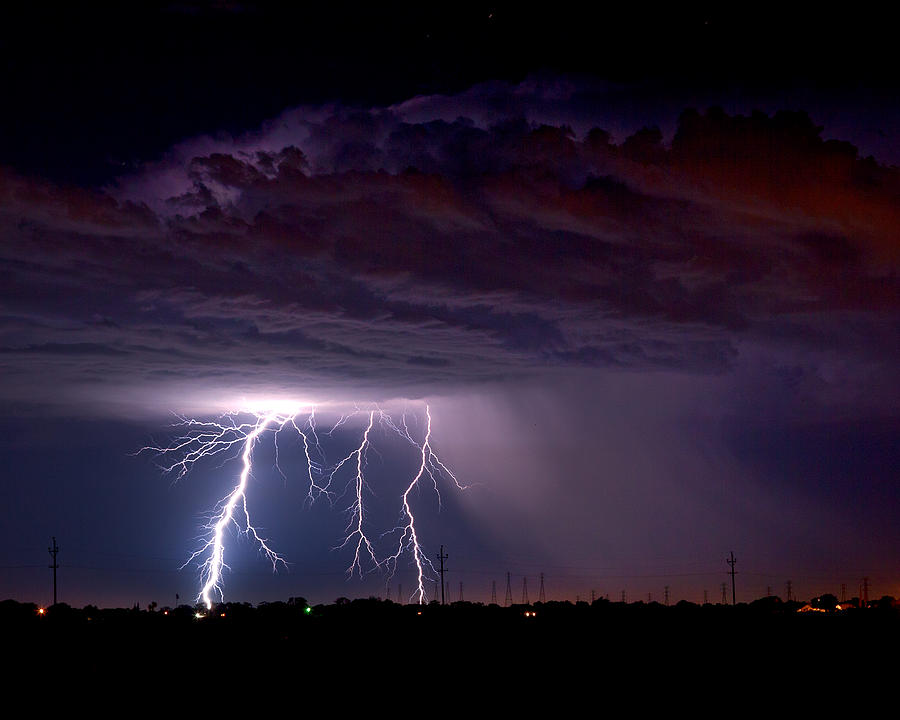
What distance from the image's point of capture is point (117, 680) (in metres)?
26.3

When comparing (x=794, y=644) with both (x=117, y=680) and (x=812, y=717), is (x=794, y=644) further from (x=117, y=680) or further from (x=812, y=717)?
(x=117, y=680)

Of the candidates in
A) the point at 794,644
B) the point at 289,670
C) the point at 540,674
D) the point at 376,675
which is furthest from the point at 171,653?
the point at 794,644

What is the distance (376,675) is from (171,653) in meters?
9.51

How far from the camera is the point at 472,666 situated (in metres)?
29.4

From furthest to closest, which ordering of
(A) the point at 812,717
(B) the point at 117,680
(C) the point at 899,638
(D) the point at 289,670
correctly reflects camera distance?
(C) the point at 899,638, (D) the point at 289,670, (B) the point at 117,680, (A) the point at 812,717

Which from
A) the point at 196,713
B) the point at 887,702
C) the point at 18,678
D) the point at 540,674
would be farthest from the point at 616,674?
the point at 18,678

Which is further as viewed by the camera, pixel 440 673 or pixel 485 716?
pixel 440 673

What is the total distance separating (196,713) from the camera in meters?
21.2

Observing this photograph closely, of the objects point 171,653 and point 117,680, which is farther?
point 171,653

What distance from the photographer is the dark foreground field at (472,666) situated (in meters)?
23.1

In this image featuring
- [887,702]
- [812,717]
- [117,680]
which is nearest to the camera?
[812,717]

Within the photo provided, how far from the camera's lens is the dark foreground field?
2312cm

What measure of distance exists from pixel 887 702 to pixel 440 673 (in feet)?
34.7

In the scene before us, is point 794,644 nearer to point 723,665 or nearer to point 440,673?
point 723,665
